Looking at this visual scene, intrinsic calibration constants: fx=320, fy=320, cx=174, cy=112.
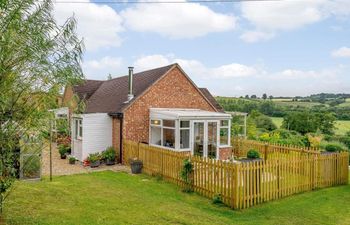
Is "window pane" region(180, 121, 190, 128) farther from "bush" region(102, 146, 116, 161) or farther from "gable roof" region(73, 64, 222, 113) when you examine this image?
"bush" region(102, 146, 116, 161)

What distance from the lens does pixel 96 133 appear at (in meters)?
19.8

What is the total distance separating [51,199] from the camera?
33.7 feet

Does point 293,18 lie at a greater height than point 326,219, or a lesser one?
greater

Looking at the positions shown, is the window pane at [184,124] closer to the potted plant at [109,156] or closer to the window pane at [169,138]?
the window pane at [169,138]

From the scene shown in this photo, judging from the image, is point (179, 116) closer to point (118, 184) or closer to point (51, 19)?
point (118, 184)

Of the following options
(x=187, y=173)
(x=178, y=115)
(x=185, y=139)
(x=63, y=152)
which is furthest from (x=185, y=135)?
(x=63, y=152)

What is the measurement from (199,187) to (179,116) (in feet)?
20.2

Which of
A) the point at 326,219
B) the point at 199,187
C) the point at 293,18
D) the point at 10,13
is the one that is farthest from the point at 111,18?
the point at 326,219

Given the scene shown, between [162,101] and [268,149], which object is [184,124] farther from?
[268,149]

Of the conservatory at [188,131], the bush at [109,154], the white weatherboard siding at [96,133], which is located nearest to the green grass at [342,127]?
the conservatory at [188,131]

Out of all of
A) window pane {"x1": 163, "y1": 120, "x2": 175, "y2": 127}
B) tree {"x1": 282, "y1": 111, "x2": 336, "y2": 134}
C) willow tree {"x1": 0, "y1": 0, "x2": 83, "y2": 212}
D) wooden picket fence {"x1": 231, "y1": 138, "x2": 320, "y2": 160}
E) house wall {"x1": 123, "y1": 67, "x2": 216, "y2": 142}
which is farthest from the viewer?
tree {"x1": 282, "y1": 111, "x2": 336, "y2": 134}

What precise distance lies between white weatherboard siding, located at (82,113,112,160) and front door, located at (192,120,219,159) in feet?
18.1

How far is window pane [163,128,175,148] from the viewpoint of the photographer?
18544 mm

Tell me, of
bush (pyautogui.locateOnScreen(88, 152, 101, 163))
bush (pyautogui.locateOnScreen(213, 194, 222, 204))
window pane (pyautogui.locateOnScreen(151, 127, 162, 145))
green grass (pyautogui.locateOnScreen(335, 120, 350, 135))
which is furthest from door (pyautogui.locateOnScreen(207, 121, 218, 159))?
green grass (pyautogui.locateOnScreen(335, 120, 350, 135))
